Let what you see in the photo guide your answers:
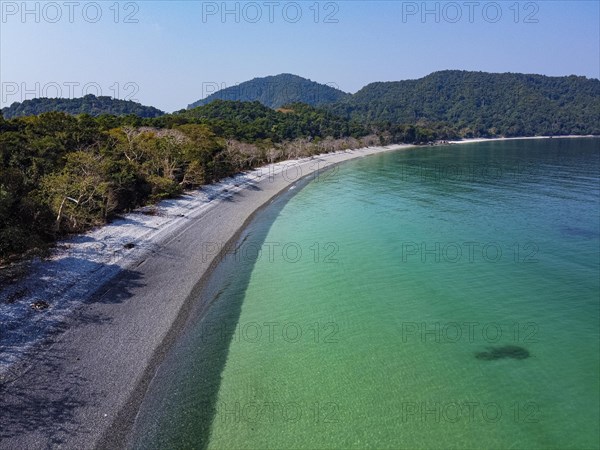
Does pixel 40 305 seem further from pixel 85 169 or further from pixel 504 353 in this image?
pixel 504 353

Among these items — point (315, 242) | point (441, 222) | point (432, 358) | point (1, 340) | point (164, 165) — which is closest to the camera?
point (1, 340)

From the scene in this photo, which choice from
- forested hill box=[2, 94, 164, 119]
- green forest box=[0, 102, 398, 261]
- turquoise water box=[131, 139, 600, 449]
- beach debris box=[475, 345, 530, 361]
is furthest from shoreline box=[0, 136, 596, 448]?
forested hill box=[2, 94, 164, 119]

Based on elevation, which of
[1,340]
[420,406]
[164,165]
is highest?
[164,165]

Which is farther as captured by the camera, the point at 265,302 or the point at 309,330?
the point at 265,302

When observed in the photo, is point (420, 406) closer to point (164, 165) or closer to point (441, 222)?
point (441, 222)

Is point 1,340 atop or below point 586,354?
atop

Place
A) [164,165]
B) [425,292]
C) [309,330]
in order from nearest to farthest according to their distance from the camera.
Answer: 1. [309,330]
2. [425,292]
3. [164,165]

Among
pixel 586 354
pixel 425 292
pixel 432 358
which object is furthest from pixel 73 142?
pixel 586 354

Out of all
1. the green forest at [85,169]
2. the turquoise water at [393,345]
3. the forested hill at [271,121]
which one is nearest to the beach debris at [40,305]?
the green forest at [85,169]
